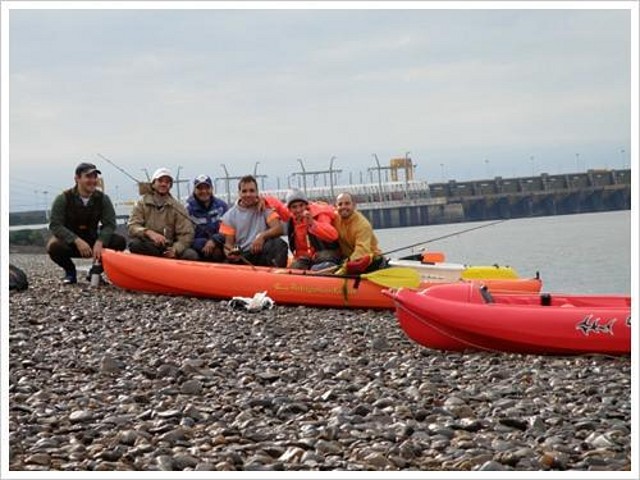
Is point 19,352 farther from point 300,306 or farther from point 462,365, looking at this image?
point 300,306

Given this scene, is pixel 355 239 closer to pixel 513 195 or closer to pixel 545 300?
pixel 545 300

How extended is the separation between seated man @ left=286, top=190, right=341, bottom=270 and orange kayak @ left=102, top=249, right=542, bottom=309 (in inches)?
12.7

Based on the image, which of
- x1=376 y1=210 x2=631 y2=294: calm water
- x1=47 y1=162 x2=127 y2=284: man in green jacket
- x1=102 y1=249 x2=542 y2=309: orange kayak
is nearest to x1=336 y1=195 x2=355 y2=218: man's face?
x1=102 y1=249 x2=542 y2=309: orange kayak

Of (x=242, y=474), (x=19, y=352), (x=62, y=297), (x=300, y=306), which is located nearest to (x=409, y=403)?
(x=242, y=474)

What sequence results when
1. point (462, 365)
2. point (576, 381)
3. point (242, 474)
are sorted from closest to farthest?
point (242, 474) → point (576, 381) → point (462, 365)

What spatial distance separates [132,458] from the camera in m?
3.81

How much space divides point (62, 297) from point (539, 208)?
306 ft

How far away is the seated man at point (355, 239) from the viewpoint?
358 inches

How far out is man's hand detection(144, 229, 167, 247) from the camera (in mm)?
10266

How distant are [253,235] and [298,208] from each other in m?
0.68

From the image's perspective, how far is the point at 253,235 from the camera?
10.1 metres

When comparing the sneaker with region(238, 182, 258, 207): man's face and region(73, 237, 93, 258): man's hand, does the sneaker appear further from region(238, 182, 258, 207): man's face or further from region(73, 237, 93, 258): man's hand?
region(238, 182, 258, 207): man's face

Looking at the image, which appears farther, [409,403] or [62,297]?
[62,297]

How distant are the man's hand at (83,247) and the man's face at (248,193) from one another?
5.62 ft
